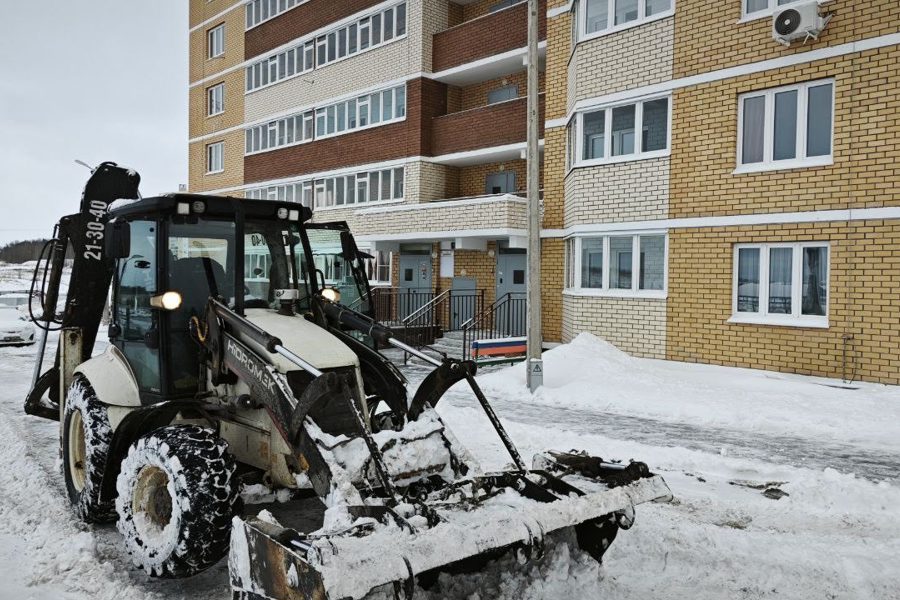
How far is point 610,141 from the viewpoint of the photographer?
15.2 metres

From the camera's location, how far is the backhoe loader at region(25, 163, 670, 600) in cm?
335

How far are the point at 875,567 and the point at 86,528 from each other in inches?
227

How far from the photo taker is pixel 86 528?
17.1 feet

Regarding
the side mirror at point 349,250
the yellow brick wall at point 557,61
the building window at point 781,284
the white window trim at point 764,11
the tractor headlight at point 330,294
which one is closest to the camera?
the tractor headlight at point 330,294

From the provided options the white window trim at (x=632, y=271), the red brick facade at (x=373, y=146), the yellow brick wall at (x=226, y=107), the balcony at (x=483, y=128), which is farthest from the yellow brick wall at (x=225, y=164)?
the white window trim at (x=632, y=271)

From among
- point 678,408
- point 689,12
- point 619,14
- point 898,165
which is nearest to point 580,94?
point 619,14

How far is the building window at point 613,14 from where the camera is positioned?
14430 mm

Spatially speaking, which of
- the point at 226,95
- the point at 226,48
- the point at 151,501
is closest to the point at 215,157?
the point at 226,95

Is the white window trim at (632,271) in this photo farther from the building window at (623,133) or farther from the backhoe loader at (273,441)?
the backhoe loader at (273,441)

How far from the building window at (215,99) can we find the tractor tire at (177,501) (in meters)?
30.6

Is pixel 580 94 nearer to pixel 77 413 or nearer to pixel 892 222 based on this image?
pixel 892 222

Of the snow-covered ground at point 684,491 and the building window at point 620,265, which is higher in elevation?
the building window at point 620,265

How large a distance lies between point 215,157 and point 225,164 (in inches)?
54.8

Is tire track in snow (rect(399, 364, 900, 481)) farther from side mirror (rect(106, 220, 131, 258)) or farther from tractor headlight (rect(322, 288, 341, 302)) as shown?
side mirror (rect(106, 220, 131, 258))
